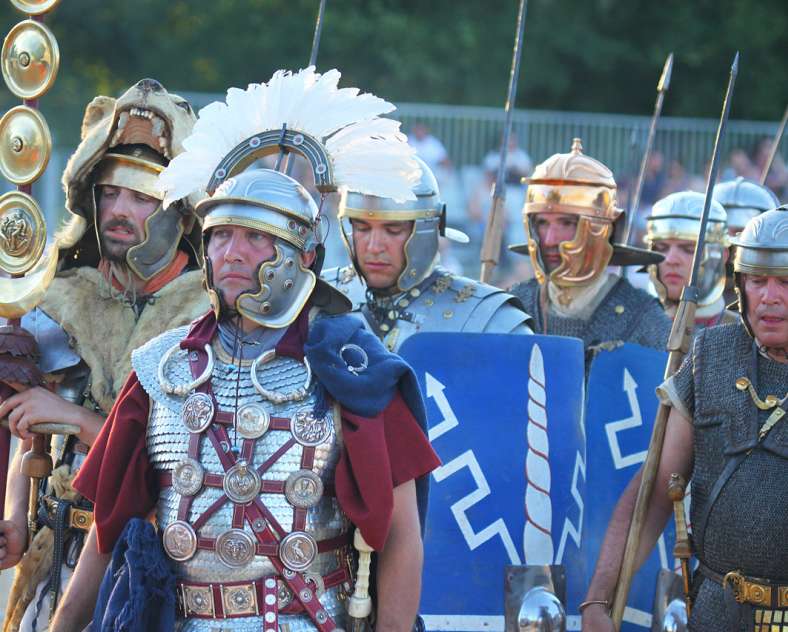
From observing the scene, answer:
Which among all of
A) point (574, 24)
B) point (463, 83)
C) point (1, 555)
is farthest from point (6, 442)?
point (574, 24)

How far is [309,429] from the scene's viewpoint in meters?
4.52

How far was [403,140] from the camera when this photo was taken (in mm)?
4918

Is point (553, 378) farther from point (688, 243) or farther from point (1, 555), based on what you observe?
point (688, 243)

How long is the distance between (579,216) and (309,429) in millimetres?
3826

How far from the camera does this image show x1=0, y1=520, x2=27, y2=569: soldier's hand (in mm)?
5570

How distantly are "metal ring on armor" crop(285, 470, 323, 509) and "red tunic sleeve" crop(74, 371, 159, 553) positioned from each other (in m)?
0.42

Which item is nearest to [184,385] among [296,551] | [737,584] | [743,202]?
[296,551]

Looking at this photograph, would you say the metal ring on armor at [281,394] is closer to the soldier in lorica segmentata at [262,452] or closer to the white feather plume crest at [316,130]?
the soldier in lorica segmentata at [262,452]

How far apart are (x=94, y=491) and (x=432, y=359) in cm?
168

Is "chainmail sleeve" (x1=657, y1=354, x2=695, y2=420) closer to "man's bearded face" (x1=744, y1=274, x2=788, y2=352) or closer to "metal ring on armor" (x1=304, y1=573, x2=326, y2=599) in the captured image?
"man's bearded face" (x1=744, y1=274, x2=788, y2=352)

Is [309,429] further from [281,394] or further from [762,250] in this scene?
[762,250]

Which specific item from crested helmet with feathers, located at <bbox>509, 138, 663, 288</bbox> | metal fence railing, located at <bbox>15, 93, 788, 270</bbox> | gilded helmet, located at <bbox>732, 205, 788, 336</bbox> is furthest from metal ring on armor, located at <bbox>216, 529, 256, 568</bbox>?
metal fence railing, located at <bbox>15, 93, 788, 270</bbox>

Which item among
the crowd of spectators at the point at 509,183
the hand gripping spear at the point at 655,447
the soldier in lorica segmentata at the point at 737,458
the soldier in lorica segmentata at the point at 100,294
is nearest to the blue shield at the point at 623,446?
the hand gripping spear at the point at 655,447

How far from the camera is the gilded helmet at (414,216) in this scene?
691 centimetres
